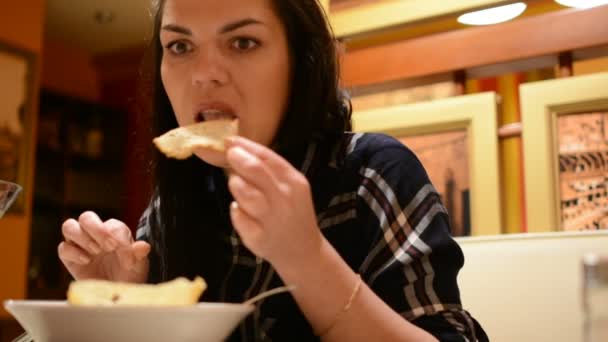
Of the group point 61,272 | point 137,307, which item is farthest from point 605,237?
point 61,272

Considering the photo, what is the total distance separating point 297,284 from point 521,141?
3.58 ft

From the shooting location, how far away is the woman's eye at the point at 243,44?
1.05 m

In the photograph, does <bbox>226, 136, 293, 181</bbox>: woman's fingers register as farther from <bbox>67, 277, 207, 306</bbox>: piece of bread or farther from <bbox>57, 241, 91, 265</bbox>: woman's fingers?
<bbox>57, 241, 91, 265</bbox>: woman's fingers

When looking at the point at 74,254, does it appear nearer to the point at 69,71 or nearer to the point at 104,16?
the point at 104,16

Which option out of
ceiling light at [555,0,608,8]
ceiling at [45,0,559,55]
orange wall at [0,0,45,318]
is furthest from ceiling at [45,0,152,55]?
ceiling light at [555,0,608,8]

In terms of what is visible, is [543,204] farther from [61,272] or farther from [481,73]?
[61,272]

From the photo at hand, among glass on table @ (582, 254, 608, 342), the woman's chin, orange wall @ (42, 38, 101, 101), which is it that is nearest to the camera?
glass on table @ (582, 254, 608, 342)

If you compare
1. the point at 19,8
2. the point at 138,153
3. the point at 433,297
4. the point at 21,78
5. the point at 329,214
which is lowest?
the point at 433,297

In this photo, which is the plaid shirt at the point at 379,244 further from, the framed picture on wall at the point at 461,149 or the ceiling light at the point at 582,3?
the ceiling light at the point at 582,3

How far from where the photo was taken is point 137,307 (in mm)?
525

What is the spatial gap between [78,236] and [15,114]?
381 centimetres

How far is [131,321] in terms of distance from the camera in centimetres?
53

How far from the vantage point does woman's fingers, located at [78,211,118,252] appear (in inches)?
36.2

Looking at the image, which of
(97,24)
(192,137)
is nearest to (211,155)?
(192,137)
